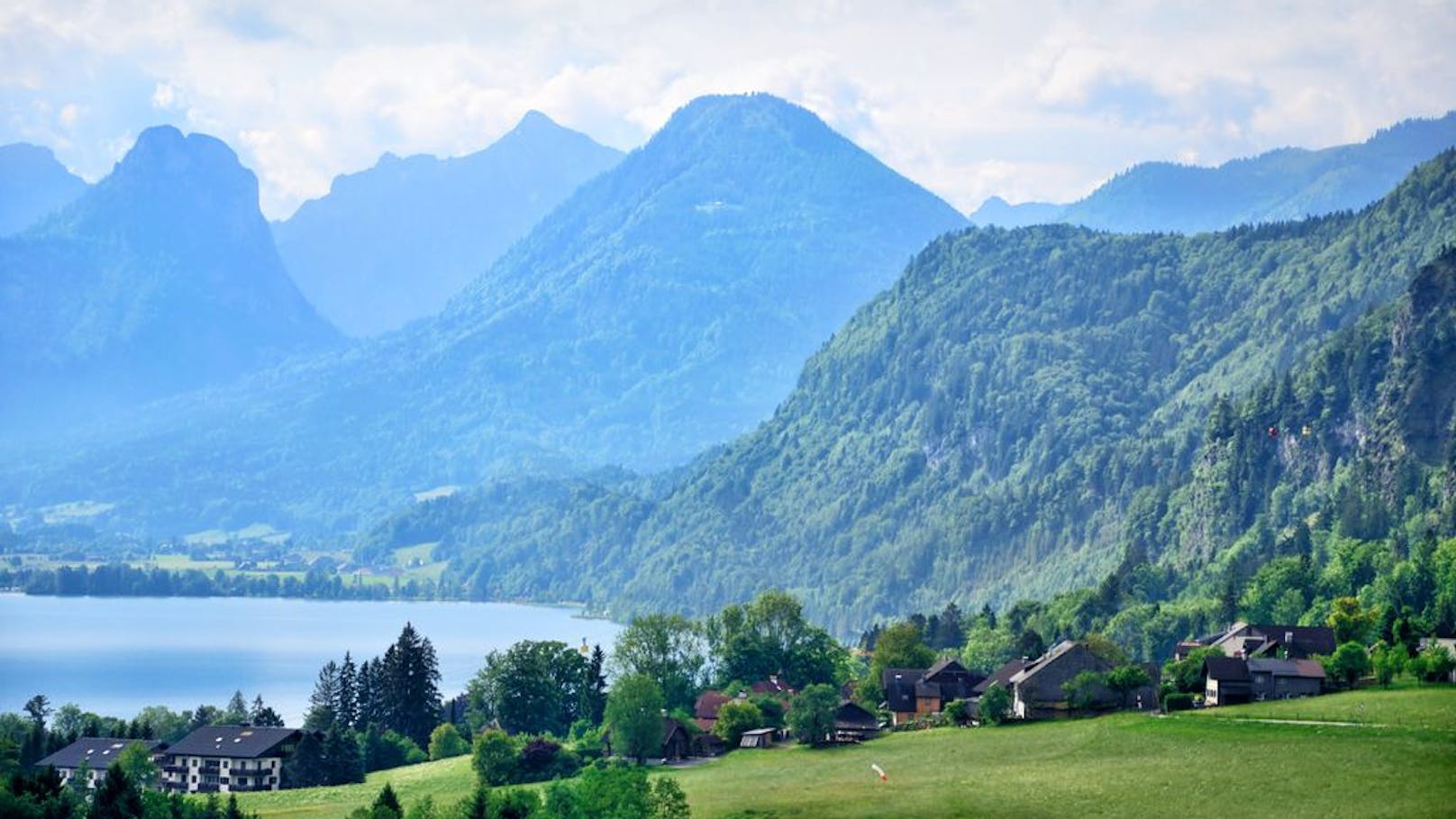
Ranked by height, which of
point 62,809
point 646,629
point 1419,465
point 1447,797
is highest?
point 1419,465

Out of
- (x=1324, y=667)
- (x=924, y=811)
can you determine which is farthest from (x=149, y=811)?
(x=1324, y=667)

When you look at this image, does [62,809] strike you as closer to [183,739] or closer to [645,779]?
[645,779]

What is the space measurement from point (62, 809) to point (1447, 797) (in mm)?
61534

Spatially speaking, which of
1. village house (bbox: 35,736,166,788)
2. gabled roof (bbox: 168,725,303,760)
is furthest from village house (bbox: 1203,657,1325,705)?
village house (bbox: 35,736,166,788)

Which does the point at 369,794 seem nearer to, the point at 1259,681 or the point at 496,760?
the point at 496,760

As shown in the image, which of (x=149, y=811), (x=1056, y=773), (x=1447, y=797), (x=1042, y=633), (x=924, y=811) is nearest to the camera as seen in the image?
(x=1447, y=797)

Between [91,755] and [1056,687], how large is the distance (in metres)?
58.9

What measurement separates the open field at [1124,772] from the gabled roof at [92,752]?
19912mm

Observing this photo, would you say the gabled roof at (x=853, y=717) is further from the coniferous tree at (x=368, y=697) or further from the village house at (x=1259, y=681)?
the coniferous tree at (x=368, y=697)

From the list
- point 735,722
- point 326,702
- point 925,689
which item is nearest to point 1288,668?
point 925,689

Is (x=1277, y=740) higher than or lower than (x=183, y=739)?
lower

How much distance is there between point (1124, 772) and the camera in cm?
9488

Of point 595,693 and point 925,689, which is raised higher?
point 595,693

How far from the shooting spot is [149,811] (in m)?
104
